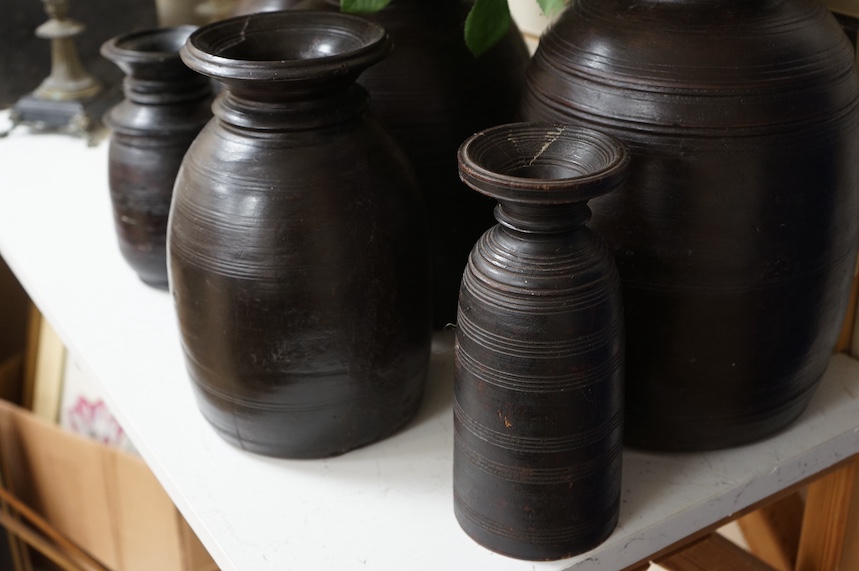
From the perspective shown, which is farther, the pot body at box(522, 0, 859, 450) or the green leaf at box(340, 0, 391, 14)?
the green leaf at box(340, 0, 391, 14)

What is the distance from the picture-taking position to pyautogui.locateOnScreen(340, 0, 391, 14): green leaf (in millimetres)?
→ 794

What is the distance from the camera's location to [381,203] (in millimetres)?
735

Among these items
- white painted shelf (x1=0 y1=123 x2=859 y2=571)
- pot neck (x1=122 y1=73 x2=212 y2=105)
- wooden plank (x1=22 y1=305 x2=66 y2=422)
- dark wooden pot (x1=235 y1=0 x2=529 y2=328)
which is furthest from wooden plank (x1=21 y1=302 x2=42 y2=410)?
dark wooden pot (x1=235 y1=0 x2=529 y2=328)

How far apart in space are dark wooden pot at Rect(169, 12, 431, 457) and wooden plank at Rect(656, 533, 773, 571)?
256 mm

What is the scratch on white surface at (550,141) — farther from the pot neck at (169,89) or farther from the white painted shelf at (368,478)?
the pot neck at (169,89)

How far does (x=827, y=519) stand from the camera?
0.92 metres

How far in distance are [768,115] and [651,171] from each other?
0.09 m

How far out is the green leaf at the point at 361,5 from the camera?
794mm

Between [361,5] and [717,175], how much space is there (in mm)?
317

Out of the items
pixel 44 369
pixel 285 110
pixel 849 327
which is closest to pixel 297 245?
pixel 285 110

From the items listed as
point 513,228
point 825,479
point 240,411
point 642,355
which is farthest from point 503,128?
point 825,479

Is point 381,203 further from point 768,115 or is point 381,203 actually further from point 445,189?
point 768,115

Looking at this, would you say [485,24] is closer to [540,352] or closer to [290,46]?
[290,46]

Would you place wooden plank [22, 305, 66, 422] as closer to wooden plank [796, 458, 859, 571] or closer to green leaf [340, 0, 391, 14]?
green leaf [340, 0, 391, 14]
